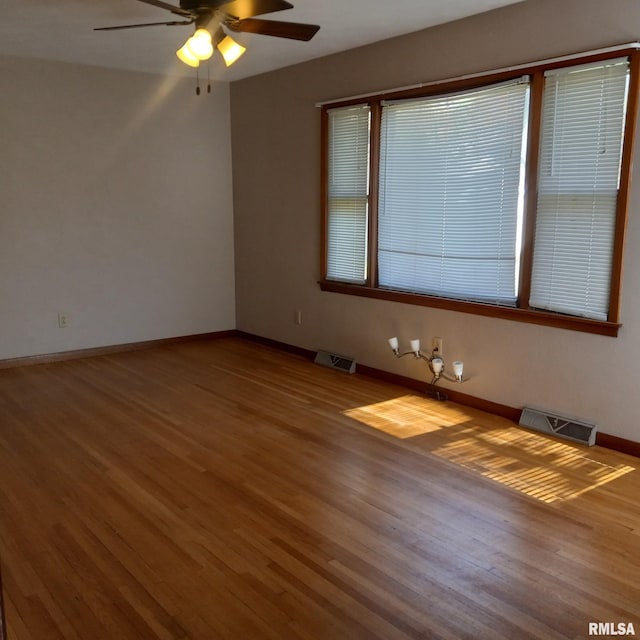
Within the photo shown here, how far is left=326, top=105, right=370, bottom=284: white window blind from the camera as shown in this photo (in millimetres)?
4672

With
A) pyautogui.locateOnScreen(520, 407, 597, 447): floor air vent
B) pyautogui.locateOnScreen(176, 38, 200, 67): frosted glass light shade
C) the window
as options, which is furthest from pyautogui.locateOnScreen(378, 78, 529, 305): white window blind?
pyautogui.locateOnScreen(176, 38, 200, 67): frosted glass light shade

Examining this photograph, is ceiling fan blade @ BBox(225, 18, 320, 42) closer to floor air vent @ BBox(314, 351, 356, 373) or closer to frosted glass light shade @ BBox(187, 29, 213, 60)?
frosted glass light shade @ BBox(187, 29, 213, 60)

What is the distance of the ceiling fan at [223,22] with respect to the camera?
2.79 meters

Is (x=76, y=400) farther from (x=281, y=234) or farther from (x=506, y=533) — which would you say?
(x=506, y=533)

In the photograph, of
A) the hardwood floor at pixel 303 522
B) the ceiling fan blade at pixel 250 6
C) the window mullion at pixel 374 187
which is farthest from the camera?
the window mullion at pixel 374 187

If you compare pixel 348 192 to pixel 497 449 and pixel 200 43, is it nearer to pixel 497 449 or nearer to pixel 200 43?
pixel 200 43

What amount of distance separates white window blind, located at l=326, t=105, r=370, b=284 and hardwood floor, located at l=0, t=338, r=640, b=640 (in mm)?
1201

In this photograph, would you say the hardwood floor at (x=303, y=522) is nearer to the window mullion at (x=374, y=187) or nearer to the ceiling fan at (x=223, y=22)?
the window mullion at (x=374, y=187)

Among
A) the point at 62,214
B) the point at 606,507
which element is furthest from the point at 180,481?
the point at 62,214

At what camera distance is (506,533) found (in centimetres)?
251

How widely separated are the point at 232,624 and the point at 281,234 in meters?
4.04

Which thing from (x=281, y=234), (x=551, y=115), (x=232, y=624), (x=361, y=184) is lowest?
(x=232, y=624)

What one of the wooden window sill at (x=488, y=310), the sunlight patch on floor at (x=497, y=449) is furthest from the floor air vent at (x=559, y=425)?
the wooden window sill at (x=488, y=310)

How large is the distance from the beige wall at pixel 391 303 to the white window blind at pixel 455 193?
207 millimetres
